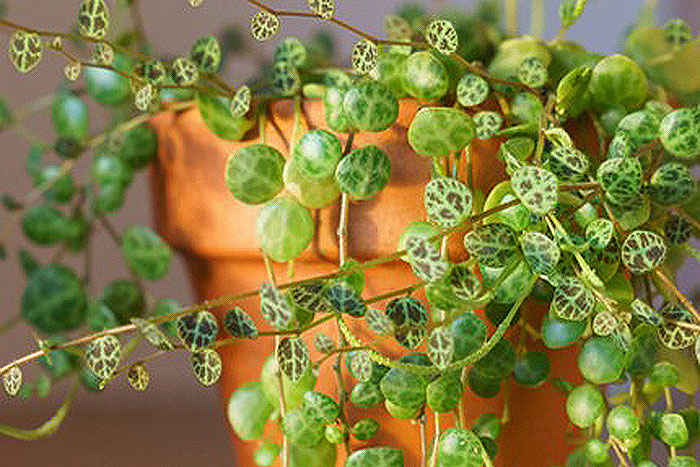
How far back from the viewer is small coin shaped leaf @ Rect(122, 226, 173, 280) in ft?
2.23

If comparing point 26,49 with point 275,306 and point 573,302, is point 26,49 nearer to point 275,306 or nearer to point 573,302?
point 275,306

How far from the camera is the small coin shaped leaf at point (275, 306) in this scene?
1.38ft

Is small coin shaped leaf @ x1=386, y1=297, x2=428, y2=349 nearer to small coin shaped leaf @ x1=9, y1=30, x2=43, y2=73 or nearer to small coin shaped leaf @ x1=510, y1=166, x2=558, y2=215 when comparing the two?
small coin shaped leaf @ x1=510, y1=166, x2=558, y2=215

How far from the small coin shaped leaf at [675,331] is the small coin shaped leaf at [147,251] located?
352 millimetres

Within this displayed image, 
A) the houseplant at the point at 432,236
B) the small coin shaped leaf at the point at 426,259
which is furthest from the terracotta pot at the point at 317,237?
the small coin shaped leaf at the point at 426,259

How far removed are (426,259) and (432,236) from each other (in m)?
0.05

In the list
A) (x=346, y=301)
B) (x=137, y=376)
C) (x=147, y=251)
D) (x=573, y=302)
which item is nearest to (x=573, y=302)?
(x=573, y=302)

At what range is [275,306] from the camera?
1.39 feet

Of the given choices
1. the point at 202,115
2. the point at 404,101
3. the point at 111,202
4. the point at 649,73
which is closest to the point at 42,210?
the point at 111,202

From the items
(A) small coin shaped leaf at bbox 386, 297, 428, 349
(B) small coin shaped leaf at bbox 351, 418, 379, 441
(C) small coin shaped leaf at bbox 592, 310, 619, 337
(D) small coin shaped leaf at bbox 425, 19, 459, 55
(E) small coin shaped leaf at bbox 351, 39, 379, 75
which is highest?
(D) small coin shaped leaf at bbox 425, 19, 459, 55

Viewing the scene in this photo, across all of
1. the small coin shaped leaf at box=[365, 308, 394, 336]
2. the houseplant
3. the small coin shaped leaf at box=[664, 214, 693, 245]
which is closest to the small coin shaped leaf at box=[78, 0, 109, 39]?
the houseplant

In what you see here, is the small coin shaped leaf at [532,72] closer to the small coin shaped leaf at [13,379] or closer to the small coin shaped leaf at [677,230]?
the small coin shaped leaf at [677,230]

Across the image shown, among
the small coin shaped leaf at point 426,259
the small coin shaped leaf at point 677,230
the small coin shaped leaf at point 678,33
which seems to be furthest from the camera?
the small coin shaped leaf at point 678,33

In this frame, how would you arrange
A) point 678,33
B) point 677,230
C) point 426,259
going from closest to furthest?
point 426,259 < point 677,230 < point 678,33
